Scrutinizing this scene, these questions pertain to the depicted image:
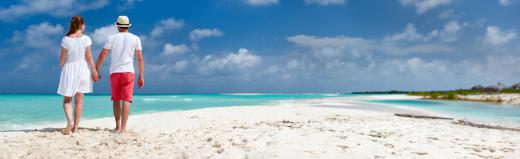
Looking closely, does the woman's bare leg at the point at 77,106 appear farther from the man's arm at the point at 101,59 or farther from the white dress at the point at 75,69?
the man's arm at the point at 101,59

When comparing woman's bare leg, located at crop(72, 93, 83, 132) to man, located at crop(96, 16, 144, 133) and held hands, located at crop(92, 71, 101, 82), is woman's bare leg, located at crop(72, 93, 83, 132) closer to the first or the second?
held hands, located at crop(92, 71, 101, 82)

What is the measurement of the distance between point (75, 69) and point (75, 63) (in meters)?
0.09

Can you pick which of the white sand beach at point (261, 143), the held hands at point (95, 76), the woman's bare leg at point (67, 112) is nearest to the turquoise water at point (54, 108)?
the woman's bare leg at point (67, 112)

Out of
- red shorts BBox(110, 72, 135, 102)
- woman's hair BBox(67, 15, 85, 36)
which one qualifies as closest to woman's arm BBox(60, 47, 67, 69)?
woman's hair BBox(67, 15, 85, 36)

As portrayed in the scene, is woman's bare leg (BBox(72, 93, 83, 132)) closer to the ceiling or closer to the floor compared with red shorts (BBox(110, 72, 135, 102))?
closer to the floor

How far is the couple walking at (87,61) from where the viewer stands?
5.97 metres

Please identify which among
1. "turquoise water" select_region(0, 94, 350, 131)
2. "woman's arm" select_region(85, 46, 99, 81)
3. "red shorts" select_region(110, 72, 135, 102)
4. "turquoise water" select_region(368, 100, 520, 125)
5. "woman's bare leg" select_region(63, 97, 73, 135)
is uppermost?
"woman's arm" select_region(85, 46, 99, 81)

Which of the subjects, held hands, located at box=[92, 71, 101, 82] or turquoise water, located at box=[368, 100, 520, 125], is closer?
held hands, located at box=[92, 71, 101, 82]

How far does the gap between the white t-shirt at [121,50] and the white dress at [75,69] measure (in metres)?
0.33

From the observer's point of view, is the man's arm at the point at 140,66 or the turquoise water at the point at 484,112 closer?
the man's arm at the point at 140,66

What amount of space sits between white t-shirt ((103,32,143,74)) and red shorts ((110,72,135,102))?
74 millimetres

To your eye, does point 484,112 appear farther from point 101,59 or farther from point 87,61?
point 87,61

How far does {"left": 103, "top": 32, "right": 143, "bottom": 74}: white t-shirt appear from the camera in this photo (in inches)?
236

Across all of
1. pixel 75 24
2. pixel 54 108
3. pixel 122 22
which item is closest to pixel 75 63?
pixel 75 24
